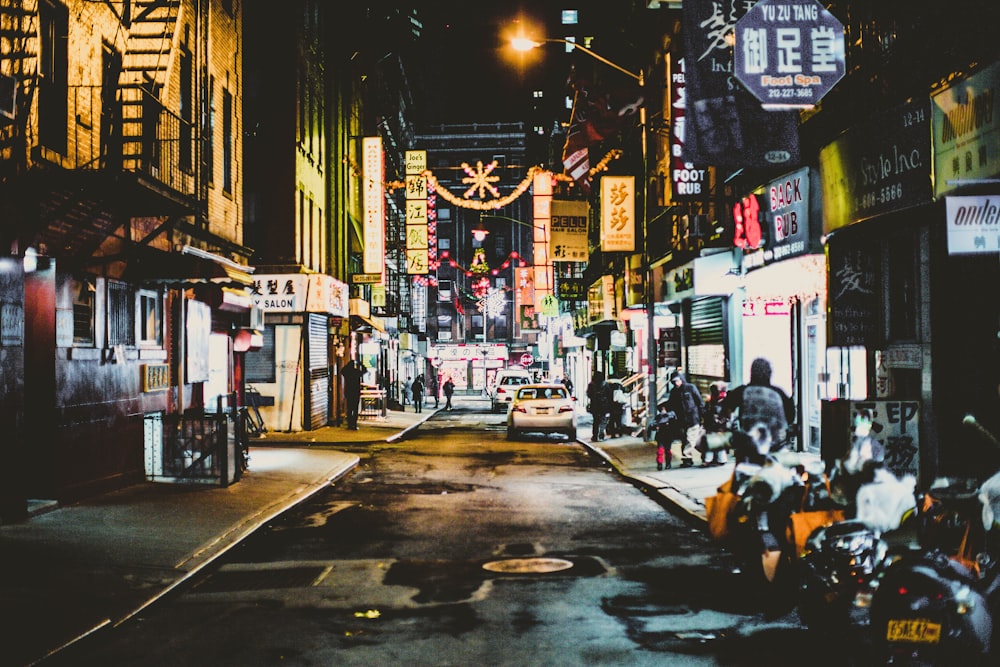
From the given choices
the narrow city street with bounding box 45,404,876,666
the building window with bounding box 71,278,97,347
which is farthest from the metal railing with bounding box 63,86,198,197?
the narrow city street with bounding box 45,404,876,666

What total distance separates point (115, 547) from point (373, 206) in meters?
25.7

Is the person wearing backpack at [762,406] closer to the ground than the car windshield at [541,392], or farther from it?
farther from it

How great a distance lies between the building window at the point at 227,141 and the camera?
2245 cm

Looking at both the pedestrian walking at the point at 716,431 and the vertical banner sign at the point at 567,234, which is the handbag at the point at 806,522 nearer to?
the pedestrian walking at the point at 716,431

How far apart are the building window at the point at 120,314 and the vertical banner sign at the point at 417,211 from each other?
19354 millimetres

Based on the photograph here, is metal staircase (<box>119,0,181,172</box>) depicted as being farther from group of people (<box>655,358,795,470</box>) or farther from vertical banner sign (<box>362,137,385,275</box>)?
vertical banner sign (<box>362,137,385,275</box>)

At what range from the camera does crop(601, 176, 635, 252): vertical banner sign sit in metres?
28.9

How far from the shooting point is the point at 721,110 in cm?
1294

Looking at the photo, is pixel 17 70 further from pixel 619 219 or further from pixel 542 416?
pixel 619 219

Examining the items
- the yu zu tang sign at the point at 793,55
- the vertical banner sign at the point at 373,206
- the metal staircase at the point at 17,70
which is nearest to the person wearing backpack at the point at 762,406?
the yu zu tang sign at the point at 793,55

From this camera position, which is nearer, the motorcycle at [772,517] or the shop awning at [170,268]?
the motorcycle at [772,517]

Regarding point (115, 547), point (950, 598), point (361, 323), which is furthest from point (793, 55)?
point (361, 323)

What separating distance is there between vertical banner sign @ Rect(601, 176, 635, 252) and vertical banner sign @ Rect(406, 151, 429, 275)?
871cm

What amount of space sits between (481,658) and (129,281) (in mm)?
11913
